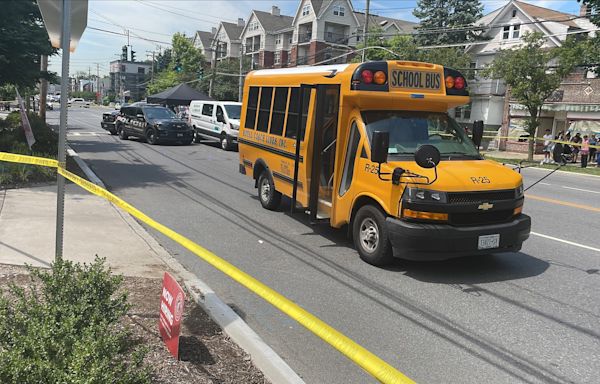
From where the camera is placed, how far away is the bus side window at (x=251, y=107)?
1010cm

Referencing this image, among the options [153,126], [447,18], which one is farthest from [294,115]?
[447,18]

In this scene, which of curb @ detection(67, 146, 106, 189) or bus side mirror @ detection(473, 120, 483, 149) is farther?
curb @ detection(67, 146, 106, 189)

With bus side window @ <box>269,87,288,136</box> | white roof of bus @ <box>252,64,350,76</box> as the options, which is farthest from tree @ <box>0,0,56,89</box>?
bus side window @ <box>269,87,288,136</box>

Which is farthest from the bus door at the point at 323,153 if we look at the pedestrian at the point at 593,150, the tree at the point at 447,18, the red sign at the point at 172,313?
the tree at the point at 447,18

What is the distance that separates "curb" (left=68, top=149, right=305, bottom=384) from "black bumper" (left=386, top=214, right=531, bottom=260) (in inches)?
86.7

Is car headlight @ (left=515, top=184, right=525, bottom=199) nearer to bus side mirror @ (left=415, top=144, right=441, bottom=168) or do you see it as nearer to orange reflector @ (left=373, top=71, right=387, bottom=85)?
bus side mirror @ (left=415, top=144, right=441, bottom=168)

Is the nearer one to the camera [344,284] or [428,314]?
[428,314]

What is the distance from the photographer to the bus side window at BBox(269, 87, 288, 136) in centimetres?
883

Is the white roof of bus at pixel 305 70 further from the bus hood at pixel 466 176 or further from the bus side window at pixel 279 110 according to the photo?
the bus hood at pixel 466 176

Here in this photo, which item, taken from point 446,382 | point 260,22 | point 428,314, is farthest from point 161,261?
point 260,22

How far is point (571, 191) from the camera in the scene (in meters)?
14.5

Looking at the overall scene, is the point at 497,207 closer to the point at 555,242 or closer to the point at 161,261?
the point at 555,242

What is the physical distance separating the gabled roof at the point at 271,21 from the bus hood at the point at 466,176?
7200 centimetres

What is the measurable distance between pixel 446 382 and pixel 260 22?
76325mm
